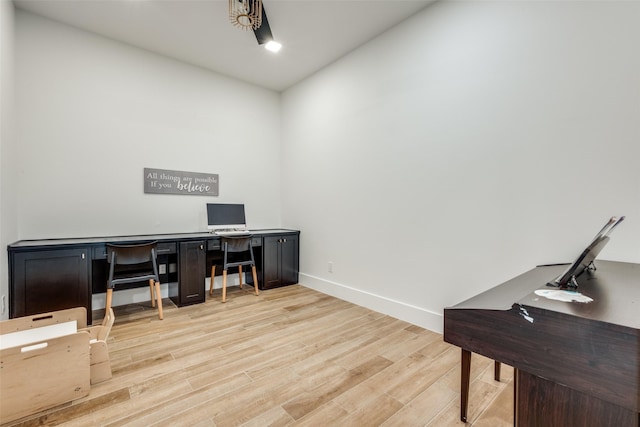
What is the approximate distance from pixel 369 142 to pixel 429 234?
1.27 m

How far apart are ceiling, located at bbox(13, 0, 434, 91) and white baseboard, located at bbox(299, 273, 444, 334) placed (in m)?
2.98

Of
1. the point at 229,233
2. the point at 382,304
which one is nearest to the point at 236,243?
the point at 229,233

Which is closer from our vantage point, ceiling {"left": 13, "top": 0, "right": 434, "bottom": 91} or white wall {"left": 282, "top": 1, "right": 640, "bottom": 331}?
white wall {"left": 282, "top": 1, "right": 640, "bottom": 331}

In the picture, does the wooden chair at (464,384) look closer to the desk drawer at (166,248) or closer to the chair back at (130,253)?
the chair back at (130,253)

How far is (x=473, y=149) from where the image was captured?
2.44 meters

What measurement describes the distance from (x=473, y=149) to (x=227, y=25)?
2.84 m

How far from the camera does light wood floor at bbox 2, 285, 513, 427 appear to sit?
1584 millimetres

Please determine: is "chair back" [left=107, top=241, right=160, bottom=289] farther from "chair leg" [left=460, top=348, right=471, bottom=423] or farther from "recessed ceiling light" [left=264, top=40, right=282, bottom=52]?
"chair leg" [left=460, top=348, right=471, bottom=423]

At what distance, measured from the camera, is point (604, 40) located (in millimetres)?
1804

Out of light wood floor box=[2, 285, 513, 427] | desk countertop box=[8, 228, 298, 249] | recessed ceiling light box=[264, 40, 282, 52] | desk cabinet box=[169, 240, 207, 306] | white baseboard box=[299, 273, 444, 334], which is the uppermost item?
recessed ceiling light box=[264, 40, 282, 52]

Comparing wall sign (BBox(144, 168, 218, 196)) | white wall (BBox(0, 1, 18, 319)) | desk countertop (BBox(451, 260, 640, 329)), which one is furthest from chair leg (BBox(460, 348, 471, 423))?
wall sign (BBox(144, 168, 218, 196))

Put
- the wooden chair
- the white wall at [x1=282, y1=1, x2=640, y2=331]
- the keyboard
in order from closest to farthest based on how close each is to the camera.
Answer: the wooden chair → the white wall at [x1=282, y1=1, x2=640, y2=331] → the keyboard

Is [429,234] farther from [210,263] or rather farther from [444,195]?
[210,263]

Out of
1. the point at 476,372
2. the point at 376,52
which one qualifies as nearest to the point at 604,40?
the point at 376,52
